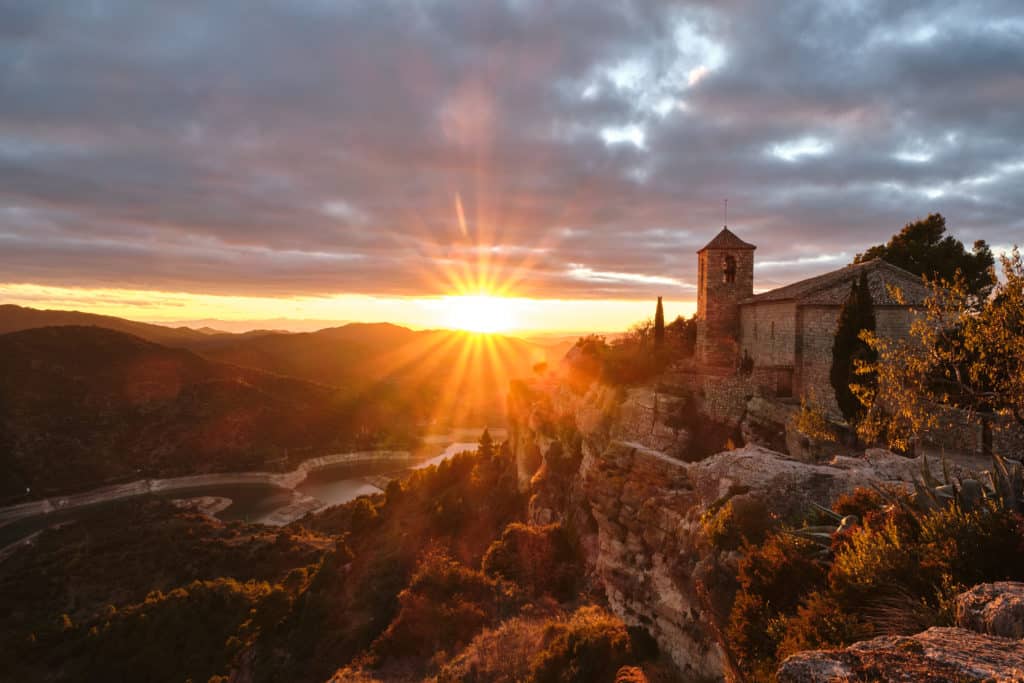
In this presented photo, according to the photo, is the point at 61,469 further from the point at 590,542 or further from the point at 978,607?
the point at 978,607

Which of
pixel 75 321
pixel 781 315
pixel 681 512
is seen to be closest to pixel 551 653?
pixel 681 512

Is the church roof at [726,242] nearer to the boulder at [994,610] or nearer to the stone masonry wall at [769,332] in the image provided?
the stone masonry wall at [769,332]

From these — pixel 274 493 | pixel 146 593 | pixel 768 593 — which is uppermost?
pixel 768 593

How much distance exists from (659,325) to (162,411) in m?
99.4

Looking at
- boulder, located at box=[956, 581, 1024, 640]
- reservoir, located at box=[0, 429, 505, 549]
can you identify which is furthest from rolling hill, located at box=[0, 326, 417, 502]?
boulder, located at box=[956, 581, 1024, 640]

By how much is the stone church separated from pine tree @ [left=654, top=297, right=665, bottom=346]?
2516mm

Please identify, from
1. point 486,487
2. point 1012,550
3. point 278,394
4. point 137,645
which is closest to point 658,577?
point 1012,550

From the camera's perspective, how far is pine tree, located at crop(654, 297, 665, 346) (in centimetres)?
3250

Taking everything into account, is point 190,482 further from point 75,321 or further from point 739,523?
point 75,321

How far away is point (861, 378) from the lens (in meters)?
19.9

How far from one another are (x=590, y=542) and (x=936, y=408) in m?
15.5

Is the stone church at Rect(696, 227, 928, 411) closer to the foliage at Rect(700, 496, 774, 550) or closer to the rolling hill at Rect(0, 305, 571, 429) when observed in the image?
the foliage at Rect(700, 496, 774, 550)

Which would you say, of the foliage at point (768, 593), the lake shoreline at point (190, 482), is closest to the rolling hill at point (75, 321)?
the lake shoreline at point (190, 482)

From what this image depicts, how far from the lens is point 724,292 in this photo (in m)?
29.7
